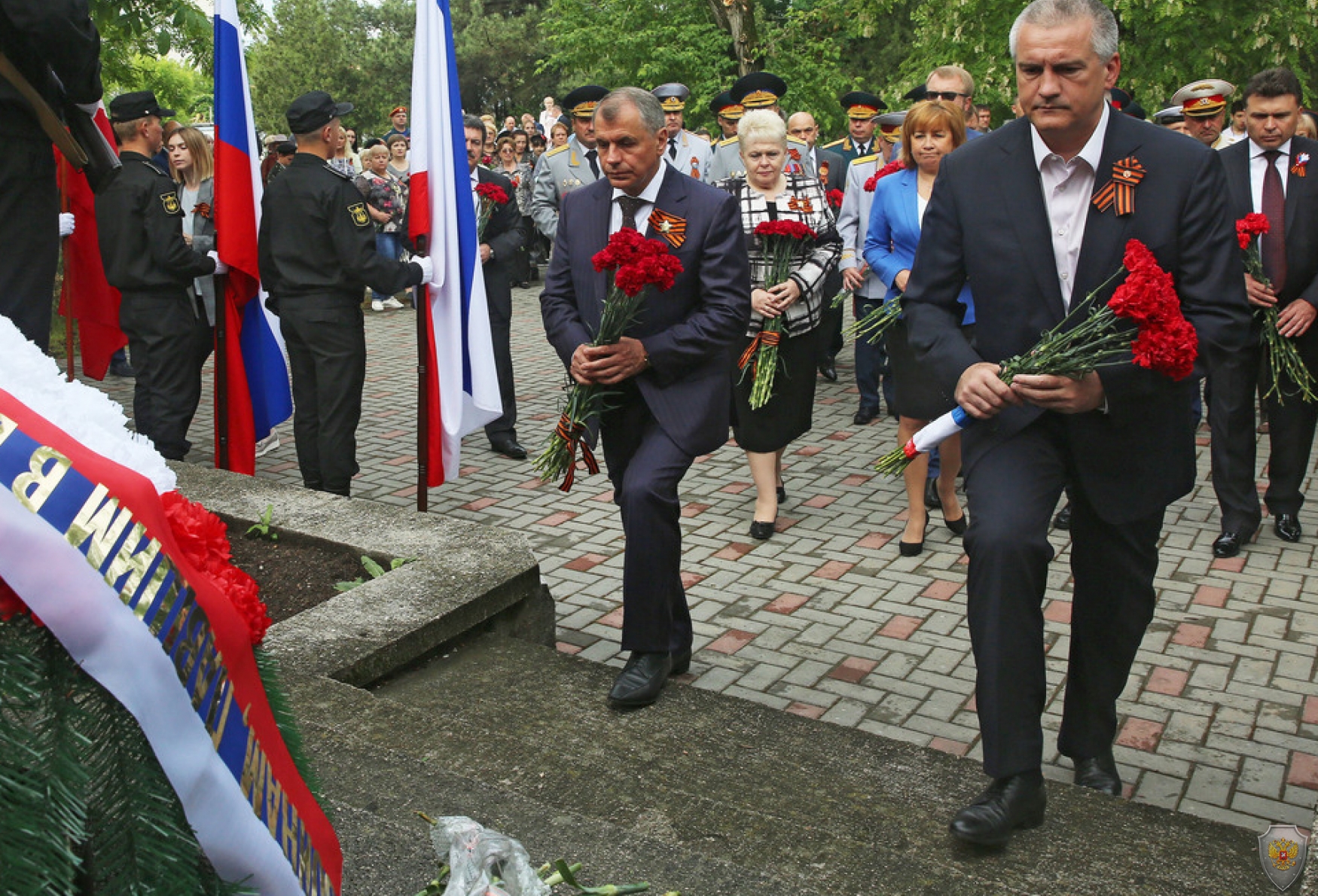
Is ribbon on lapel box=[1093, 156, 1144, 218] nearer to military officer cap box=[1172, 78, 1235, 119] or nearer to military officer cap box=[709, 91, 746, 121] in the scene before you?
military officer cap box=[1172, 78, 1235, 119]

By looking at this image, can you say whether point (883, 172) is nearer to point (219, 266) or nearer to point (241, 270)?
point (241, 270)

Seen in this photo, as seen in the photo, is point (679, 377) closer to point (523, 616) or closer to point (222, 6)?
point (523, 616)

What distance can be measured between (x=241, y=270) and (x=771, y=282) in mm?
2795

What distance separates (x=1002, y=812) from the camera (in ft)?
9.82

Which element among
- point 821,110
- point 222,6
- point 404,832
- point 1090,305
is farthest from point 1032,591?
point 821,110

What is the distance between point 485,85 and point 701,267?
1877 inches

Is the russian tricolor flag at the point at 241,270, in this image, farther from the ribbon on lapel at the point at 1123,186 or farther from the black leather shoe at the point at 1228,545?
the black leather shoe at the point at 1228,545

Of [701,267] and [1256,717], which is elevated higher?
[701,267]

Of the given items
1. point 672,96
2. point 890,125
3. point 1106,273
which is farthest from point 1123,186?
point 672,96

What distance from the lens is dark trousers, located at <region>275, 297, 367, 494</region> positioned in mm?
6852

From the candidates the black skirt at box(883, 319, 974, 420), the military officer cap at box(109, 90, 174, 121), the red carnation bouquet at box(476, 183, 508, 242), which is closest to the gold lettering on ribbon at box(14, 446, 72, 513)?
the black skirt at box(883, 319, 974, 420)

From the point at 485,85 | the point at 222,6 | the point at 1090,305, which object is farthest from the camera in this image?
the point at 485,85

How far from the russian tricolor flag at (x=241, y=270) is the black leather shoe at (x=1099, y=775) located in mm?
5034

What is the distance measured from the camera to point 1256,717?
4.46 m
